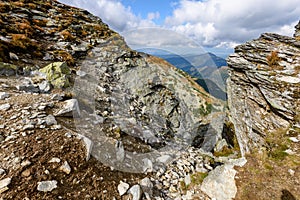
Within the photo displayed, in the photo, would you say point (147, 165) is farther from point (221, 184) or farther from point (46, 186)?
point (46, 186)

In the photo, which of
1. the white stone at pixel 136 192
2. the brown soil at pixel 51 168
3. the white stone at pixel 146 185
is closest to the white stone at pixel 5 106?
the brown soil at pixel 51 168

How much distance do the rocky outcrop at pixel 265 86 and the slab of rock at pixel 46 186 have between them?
1002cm

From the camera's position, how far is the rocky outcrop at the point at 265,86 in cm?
837

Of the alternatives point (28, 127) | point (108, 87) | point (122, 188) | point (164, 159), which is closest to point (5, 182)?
point (28, 127)

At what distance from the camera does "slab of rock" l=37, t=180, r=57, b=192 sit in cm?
415

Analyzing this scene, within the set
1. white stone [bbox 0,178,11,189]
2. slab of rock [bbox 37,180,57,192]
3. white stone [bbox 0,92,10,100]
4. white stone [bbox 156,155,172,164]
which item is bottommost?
white stone [bbox 156,155,172,164]

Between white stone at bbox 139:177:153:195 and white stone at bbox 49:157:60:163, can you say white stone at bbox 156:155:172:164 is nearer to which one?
white stone at bbox 139:177:153:195

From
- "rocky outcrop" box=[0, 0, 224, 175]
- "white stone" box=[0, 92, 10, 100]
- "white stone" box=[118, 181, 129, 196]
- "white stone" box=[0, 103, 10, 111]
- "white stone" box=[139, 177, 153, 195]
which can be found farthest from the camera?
"rocky outcrop" box=[0, 0, 224, 175]

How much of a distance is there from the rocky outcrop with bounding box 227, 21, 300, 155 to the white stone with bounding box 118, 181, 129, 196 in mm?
7731

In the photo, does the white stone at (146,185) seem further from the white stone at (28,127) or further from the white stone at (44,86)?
the white stone at (44,86)

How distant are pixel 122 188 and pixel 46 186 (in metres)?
2.43

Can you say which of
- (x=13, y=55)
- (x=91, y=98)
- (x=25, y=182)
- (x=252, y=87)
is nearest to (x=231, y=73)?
(x=252, y=87)

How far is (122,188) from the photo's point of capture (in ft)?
17.9

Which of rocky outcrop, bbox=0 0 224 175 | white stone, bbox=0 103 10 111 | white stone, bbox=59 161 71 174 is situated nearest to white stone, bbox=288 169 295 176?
rocky outcrop, bbox=0 0 224 175
